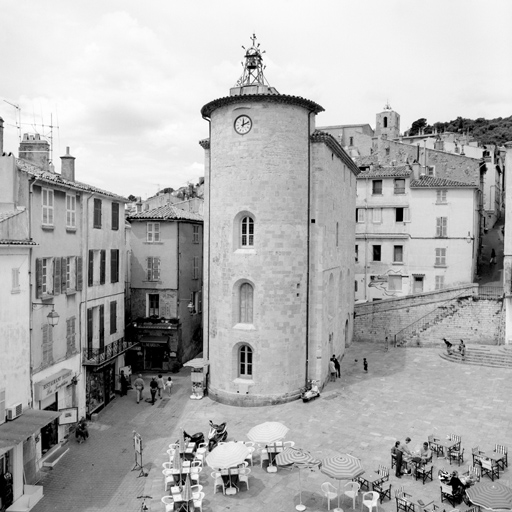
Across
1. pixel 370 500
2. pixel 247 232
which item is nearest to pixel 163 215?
pixel 247 232

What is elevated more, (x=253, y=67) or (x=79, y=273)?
(x=253, y=67)

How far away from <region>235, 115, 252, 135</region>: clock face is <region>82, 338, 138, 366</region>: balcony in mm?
12802

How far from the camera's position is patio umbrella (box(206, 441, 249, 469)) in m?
16.0

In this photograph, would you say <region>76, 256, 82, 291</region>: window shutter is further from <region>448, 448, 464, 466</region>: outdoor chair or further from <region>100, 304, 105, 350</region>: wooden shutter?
<region>448, 448, 464, 466</region>: outdoor chair

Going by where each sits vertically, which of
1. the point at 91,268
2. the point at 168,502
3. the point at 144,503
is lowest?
the point at 144,503

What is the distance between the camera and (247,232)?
85.0ft

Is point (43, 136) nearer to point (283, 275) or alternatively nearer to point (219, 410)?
point (283, 275)

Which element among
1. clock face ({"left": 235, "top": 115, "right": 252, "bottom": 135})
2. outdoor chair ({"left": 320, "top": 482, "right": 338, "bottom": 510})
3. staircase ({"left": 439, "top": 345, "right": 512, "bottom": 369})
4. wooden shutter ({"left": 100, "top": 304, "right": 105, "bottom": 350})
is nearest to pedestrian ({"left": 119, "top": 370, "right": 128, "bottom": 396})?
wooden shutter ({"left": 100, "top": 304, "right": 105, "bottom": 350})

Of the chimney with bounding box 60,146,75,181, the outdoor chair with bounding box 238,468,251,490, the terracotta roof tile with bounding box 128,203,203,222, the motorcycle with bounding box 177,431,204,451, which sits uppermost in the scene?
the chimney with bounding box 60,146,75,181

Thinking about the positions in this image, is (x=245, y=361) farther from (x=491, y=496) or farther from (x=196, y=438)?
(x=491, y=496)

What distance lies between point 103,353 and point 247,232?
9409 millimetres

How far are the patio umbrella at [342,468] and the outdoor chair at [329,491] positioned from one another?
351mm

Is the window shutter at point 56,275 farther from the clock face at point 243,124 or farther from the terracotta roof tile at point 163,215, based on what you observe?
the terracotta roof tile at point 163,215

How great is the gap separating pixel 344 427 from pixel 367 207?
26.2m
